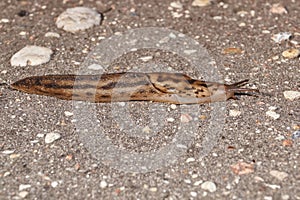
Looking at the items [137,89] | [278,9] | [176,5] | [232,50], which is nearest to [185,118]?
[137,89]

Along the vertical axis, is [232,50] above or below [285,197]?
below

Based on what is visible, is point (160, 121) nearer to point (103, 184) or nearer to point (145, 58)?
point (103, 184)

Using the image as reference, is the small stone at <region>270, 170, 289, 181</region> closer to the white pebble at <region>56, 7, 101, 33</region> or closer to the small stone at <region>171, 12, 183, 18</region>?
the small stone at <region>171, 12, 183, 18</region>

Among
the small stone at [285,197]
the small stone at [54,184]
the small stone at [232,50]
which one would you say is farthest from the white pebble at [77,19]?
the small stone at [285,197]

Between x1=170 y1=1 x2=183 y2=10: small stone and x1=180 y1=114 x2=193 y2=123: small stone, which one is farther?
x1=170 y1=1 x2=183 y2=10: small stone

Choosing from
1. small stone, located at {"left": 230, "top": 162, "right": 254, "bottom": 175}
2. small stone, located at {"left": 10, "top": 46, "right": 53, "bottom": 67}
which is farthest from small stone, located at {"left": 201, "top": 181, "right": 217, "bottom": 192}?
small stone, located at {"left": 10, "top": 46, "right": 53, "bottom": 67}

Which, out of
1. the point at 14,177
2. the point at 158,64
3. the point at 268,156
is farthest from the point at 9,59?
the point at 268,156

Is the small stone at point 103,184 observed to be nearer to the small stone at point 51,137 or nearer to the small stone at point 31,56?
the small stone at point 51,137
